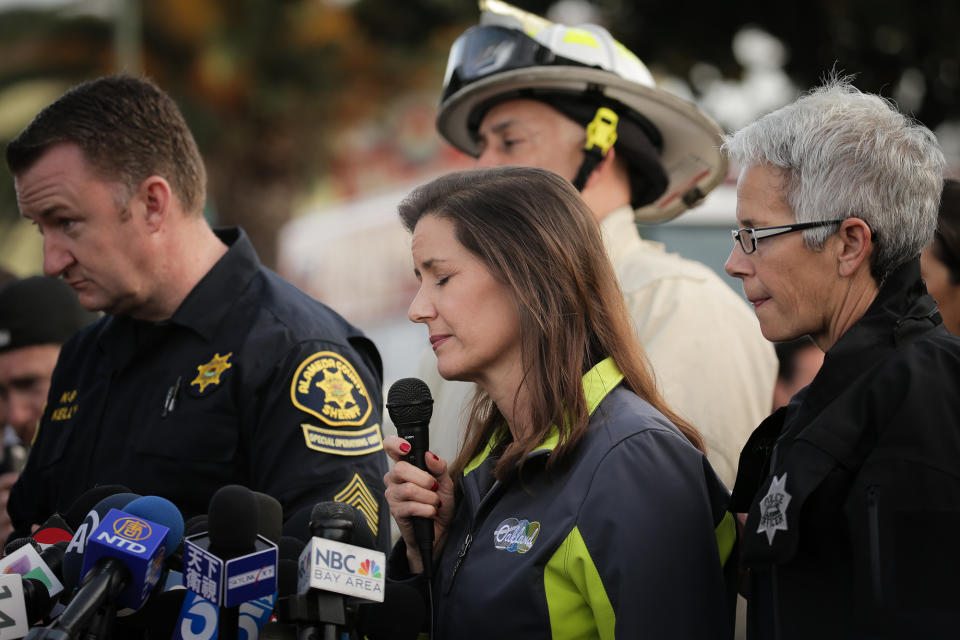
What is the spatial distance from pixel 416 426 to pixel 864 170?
1165 millimetres

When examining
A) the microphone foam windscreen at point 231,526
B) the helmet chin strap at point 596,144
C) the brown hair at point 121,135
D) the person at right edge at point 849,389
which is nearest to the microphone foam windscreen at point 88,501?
the microphone foam windscreen at point 231,526

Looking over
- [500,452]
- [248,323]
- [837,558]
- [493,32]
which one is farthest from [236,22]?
[837,558]

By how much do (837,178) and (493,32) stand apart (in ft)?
7.43

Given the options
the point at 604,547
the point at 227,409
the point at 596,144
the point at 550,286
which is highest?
the point at 596,144

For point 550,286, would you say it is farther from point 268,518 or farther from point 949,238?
point 949,238

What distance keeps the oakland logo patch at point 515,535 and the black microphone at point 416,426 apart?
191 millimetres

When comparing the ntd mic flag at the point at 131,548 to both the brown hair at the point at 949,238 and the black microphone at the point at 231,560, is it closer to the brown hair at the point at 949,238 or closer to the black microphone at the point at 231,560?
the black microphone at the point at 231,560

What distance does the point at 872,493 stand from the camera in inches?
86.5

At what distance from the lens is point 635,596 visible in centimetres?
248

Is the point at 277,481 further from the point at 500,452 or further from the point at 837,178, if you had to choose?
the point at 837,178

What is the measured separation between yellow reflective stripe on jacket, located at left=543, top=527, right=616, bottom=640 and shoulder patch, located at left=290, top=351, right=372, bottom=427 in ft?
3.54

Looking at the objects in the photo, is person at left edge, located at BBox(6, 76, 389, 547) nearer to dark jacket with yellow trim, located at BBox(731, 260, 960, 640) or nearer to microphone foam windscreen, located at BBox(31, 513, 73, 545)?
microphone foam windscreen, located at BBox(31, 513, 73, 545)

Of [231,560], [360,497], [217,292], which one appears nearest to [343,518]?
[231,560]

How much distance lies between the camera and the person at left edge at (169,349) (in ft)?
11.2
